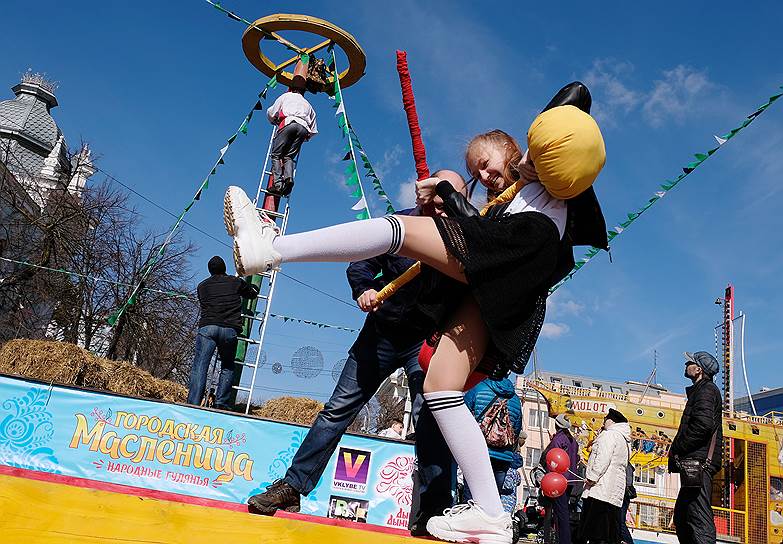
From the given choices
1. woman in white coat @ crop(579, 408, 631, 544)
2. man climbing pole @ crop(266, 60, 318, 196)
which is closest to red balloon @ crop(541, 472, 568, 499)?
woman in white coat @ crop(579, 408, 631, 544)

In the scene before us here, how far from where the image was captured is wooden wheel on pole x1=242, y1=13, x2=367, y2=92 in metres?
9.52

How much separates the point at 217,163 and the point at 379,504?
6.41 metres

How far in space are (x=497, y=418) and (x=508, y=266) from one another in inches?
103

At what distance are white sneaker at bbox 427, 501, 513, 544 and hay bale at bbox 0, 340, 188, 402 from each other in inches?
217

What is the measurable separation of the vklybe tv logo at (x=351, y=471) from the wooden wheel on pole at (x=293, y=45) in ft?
22.8

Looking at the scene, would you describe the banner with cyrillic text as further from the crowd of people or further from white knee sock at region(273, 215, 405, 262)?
white knee sock at region(273, 215, 405, 262)

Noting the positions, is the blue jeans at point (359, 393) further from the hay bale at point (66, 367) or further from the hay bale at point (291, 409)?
the hay bale at point (291, 409)

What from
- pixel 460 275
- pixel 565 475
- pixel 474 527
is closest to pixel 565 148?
pixel 460 275

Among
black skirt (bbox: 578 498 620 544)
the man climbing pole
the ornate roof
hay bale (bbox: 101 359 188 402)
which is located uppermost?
the ornate roof

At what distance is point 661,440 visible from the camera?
18484mm

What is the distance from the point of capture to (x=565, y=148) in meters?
2.05

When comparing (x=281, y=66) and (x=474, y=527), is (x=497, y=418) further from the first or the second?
(x=281, y=66)

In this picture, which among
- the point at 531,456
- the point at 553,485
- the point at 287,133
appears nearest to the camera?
the point at 553,485

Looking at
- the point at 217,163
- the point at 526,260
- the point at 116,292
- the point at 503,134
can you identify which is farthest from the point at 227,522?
the point at 116,292
